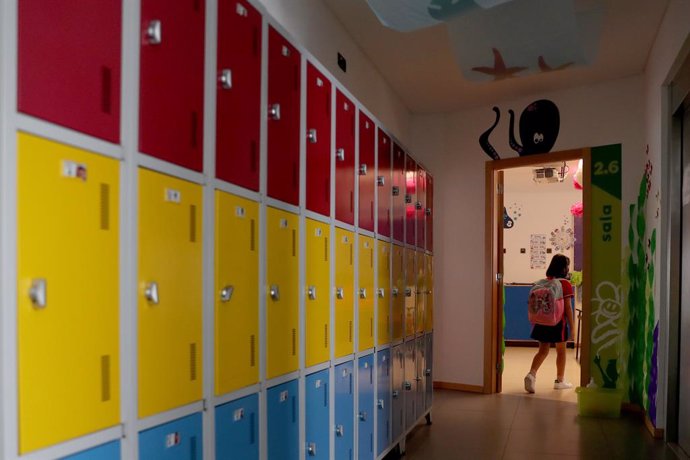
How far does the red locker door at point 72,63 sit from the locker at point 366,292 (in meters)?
2.06

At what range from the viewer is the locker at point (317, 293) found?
8.82ft

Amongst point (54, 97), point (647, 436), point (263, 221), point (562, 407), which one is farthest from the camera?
point (562, 407)

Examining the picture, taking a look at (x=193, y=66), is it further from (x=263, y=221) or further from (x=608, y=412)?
(x=608, y=412)

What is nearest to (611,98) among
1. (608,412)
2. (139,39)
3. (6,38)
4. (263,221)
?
(608,412)

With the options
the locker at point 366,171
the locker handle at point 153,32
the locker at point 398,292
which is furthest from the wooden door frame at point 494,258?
the locker handle at point 153,32

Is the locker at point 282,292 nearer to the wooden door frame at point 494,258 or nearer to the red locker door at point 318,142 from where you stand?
the red locker door at point 318,142

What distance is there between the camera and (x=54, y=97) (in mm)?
1298

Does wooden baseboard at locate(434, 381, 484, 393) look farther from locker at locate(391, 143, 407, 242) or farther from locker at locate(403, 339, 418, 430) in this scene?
locker at locate(391, 143, 407, 242)

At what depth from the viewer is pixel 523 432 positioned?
4.83 meters

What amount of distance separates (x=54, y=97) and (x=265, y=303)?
1.16 meters

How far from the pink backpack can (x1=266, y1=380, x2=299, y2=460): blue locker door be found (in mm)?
5080

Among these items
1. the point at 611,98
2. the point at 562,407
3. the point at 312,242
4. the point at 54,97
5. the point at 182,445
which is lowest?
the point at 562,407

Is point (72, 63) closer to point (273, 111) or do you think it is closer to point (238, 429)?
point (273, 111)

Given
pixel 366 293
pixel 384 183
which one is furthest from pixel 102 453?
pixel 384 183
